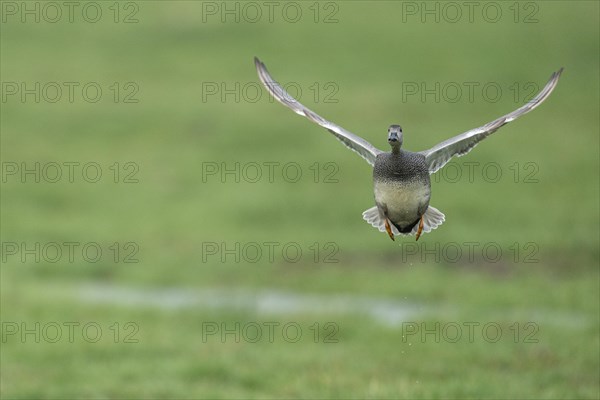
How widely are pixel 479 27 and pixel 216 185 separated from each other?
13.5 m

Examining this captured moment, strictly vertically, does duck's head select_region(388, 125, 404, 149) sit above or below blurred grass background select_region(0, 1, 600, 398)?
below

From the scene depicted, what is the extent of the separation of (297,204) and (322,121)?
15.7m

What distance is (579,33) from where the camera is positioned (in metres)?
33.6

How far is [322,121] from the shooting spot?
7.12 meters

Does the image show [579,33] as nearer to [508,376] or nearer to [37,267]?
[37,267]

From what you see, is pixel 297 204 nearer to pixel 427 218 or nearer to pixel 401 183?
pixel 427 218

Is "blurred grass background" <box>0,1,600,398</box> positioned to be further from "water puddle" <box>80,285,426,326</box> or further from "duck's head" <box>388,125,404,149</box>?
"duck's head" <box>388,125,404,149</box>

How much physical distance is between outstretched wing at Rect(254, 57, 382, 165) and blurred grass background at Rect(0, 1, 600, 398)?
12.0 ft

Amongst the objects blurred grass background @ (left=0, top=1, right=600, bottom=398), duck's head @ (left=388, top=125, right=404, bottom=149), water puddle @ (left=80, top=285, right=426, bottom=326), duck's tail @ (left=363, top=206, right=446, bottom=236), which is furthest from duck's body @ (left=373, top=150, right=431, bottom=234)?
water puddle @ (left=80, top=285, right=426, bottom=326)

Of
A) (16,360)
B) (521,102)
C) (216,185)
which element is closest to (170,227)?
(216,185)

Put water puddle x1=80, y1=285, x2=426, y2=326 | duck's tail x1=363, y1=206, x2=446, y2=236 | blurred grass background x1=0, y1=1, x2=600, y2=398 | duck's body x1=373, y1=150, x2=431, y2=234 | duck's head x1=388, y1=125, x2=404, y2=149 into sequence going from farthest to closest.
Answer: water puddle x1=80, y1=285, x2=426, y2=326, blurred grass background x1=0, y1=1, x2=600, y2=398, duck's tail x1=363, y1=206, x2=446, y2=236, duck's body x1=373, y1=150, x2=431, y2=234, duck's head x1=388, y1=125, x2=404, y2=149

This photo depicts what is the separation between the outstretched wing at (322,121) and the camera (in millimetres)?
7046

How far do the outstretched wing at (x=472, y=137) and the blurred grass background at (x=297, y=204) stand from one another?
12.1 ft

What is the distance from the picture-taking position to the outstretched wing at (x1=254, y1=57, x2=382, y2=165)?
7.05 meters
